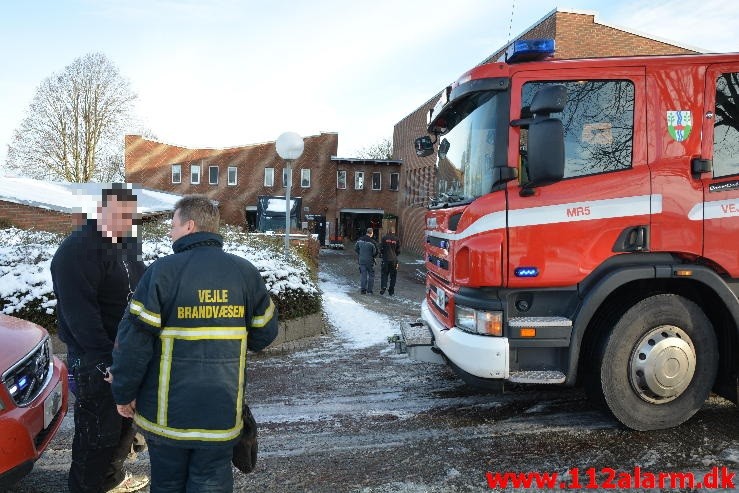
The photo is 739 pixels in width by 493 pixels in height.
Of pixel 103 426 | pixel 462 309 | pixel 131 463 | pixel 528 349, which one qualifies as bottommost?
pixel 131 463

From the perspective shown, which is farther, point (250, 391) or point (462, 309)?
point (250, 391)

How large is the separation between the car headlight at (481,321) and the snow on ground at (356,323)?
3535 millimetres

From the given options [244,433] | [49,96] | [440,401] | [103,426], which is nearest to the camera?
[244,433]

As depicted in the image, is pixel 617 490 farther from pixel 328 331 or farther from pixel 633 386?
pixel 328 331

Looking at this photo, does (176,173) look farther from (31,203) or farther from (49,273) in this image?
(49,273)

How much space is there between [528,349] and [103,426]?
9.43 feet

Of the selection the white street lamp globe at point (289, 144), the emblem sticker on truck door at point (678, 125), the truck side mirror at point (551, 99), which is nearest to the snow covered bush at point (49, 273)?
the white street lamp globe at point (289, 144)

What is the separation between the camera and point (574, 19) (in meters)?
18.3

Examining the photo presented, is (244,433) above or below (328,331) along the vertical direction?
above

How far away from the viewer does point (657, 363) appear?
12.4 feet

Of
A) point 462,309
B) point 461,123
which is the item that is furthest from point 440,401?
point 461,123

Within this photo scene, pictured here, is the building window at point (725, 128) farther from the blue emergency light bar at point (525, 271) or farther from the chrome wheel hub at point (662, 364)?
the blue emergency light bar at point (525, 271)

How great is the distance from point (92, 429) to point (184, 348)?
1.19 metres

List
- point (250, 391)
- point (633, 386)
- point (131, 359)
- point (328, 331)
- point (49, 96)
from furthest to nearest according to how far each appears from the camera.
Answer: point (49, 96), point (328, 331), point (250, 391), point (633, 386), point (131, 359)
